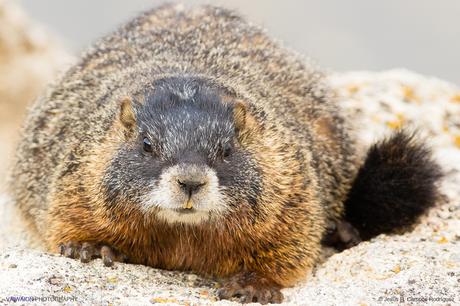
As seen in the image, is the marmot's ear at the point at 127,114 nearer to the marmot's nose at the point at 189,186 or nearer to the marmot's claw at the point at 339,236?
the marmot's nose at the point at 189,186

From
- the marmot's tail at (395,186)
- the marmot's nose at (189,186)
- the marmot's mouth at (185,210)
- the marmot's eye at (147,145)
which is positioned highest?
the marmot's tail at (395,186)

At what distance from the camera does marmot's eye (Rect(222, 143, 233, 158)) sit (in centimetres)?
617

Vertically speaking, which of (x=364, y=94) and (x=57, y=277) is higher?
(x=364, y=94)

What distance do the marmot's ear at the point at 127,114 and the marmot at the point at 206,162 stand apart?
0.05ft

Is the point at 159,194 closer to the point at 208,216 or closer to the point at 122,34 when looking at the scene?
the point at 208,216

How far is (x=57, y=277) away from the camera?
600 centimetres

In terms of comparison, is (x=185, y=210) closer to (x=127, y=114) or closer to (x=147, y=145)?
(x=147, y=145)

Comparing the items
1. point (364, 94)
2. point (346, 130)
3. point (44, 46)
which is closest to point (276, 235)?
point (346, 130)

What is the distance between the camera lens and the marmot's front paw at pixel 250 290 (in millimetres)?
6348

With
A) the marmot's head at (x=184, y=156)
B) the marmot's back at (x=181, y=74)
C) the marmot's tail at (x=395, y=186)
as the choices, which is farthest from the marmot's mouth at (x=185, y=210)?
the marmot's tail at (x=395, y=186)

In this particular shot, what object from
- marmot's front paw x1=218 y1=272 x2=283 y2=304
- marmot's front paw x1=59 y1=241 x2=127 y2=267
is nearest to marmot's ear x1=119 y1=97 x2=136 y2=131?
marmot's front paw x1=59 y1=241 x2=127 y2=267

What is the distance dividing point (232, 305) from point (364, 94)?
4.91 m

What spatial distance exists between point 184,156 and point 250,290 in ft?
3.71

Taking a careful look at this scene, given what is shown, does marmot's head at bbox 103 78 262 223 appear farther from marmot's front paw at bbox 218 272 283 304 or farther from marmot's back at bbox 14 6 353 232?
marmot's front paw at bbox 218 272 283 304
